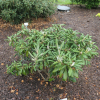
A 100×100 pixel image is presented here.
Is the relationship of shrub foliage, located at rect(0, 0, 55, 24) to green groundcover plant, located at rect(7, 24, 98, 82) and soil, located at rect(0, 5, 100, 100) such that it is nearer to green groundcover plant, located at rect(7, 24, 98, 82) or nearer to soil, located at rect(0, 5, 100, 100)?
soil, located at rect(0, 5, 100, 100)

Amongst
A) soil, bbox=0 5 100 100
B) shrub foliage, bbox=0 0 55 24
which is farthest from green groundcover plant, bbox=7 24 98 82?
shrub foliage, bbox=0 0 55 24

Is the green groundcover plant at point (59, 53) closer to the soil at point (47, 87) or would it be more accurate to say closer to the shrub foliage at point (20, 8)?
the soil at point (47, 87)

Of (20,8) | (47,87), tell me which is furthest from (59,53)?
(20,8)

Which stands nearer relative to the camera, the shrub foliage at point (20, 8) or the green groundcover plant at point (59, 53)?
the green groundcover plant at point (59, 53)

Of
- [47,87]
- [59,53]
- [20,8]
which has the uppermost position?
[20,8]

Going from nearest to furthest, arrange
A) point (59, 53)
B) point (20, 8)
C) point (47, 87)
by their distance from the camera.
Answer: point (59, 53)
point (47, 87)
point (20, 8)

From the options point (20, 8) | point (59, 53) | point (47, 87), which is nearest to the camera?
point (59, 53)

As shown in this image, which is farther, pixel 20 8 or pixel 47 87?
pixel 20 8

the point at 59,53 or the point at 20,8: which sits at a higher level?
the point at 20,8

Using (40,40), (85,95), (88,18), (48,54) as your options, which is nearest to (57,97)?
(85,95)

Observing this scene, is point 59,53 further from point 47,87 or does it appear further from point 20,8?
point 20,8

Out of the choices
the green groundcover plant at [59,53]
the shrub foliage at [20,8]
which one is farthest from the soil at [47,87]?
the shrub foliage at [20,8]

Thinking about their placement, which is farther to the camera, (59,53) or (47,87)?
(47,87)

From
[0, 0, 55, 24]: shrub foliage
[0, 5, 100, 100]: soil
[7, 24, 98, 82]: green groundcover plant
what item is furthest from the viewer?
[0, 0, 55, 24]: shrub foliage
